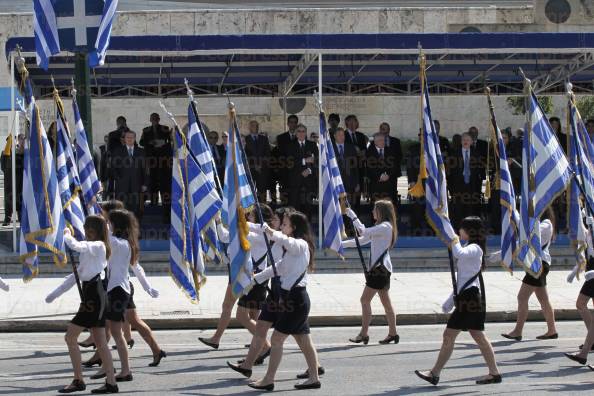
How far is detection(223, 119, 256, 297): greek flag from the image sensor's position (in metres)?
10.4

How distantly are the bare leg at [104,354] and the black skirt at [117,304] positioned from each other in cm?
38

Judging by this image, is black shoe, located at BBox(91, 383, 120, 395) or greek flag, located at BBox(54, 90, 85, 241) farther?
greek flag, located at BBox(54, 90, 85, 241)

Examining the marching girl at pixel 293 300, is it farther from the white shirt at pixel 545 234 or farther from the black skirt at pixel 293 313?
the white shirt at pixel 545 234

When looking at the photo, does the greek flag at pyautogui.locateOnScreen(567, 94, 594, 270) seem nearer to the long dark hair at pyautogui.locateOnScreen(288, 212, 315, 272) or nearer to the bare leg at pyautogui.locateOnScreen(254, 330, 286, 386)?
the long dark hair at pyautogui.locateOnScreen(288, 212, 315, 272)

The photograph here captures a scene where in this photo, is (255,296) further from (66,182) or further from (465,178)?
(465,178)

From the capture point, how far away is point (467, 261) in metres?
10.0

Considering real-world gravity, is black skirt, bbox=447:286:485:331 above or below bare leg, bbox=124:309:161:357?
above

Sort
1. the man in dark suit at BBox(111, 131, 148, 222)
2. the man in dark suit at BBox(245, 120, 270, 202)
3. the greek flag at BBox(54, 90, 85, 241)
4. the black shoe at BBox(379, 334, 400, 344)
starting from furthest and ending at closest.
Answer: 1. the man in dark suit at BBox(245, 120, 270, 202)
2. the man in dark suit at BBox(111, 131, 148, 222)
3. the greek flag at BBox(54, 90, 85, 241)
4. the black shoe at BBox(379, 334, 400, 344)

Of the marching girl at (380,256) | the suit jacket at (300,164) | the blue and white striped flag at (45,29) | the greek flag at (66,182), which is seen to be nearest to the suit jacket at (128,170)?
the suit jacket at (300,164)

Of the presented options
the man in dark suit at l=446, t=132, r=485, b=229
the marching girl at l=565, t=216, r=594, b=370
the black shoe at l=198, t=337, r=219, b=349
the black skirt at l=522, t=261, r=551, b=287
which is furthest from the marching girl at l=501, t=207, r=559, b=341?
the man in dark suit at l=446, t=132, r=485, b=229

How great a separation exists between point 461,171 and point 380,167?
1.37 m

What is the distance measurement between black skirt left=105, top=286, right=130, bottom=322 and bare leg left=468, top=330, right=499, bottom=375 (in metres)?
3.20

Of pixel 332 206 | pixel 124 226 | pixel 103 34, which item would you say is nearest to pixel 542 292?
pixel 332 206

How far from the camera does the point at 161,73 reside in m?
21.1
